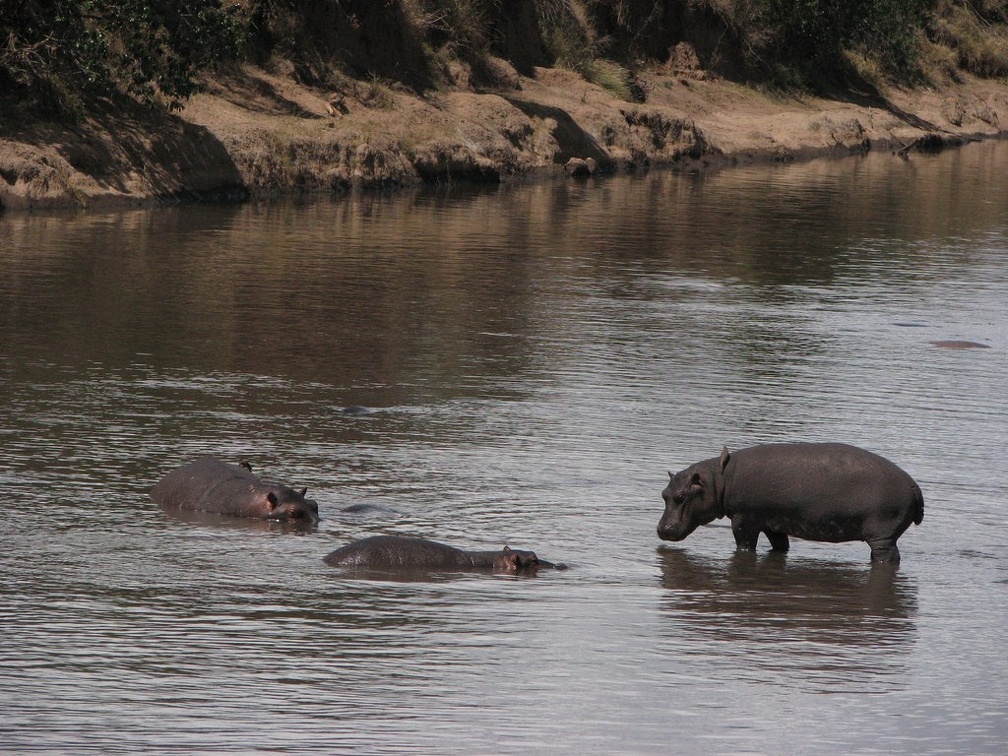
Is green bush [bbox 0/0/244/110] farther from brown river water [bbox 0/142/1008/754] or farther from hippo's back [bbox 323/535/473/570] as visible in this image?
hippo's back [bbox 323/535/473/570]

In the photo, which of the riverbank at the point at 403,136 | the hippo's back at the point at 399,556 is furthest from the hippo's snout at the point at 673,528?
the riverbank at the point at 403,136

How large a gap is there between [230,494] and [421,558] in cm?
143

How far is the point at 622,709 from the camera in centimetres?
609

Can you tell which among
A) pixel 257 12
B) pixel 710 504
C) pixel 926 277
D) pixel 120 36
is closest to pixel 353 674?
pixel 710 504

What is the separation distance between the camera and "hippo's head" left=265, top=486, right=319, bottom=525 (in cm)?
861

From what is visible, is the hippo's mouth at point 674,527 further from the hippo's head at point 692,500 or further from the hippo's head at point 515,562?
the hippo's head at point 515,562

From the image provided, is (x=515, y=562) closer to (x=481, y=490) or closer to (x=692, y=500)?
(x=692, y=500)

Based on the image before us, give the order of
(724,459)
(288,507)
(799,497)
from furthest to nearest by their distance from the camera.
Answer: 1. (288,507)
2. (724,459)
3. (799,497)

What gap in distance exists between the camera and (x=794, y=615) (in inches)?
295

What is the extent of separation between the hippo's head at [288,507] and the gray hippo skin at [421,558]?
2.12 ft

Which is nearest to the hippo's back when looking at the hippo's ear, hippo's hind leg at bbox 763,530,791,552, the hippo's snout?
the hippo's snout

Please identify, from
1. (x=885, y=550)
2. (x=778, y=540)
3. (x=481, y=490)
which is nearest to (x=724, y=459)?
(x=778, y=540)

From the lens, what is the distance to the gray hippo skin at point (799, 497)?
8.21 metres

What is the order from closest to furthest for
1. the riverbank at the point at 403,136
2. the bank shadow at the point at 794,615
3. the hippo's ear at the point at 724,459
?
the bank shadow at the point at 794,615 → the hippo's ear at the point at 724,459 → the riverbank at the point at 403,136
